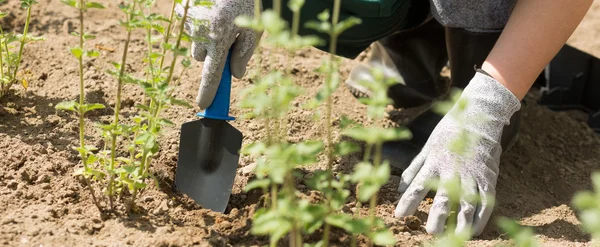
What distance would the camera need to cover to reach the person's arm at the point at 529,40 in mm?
2119

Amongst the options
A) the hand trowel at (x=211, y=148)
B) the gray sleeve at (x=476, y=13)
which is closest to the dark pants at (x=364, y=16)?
the gray sleeve at (x=476, y=13)

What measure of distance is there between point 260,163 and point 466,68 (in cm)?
125

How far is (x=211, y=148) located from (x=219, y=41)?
12.5 inches

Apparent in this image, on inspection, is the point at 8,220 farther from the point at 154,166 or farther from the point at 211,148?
the point at 211,148

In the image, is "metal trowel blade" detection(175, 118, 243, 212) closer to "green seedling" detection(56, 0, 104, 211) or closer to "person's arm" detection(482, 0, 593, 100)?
"green seedling" detection(56, 0, 104, 211)

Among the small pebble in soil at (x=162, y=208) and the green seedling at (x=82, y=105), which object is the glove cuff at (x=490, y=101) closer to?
the small pebble in soil at (x=162, y=208)

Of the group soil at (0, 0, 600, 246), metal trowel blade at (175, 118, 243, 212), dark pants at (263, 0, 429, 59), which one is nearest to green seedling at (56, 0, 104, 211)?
soil at (0, 0, 600, 246)

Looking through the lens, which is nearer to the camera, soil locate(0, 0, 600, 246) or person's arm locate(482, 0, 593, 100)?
soil locate(0, 0, 600, 246)

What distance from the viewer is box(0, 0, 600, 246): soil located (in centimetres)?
188

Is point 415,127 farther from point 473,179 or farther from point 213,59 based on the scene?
point 213,59

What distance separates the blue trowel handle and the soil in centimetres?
14

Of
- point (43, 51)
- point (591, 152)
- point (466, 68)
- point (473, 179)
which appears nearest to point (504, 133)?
point (466, 68)

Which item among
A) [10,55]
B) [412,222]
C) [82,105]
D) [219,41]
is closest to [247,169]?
[219,41]

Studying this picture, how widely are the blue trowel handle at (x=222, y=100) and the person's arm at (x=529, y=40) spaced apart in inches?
29.2
